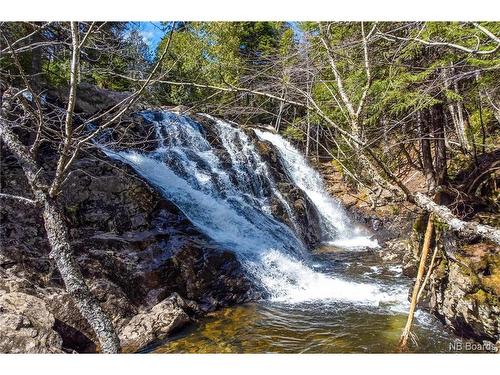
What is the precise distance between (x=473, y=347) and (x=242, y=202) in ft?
16.0

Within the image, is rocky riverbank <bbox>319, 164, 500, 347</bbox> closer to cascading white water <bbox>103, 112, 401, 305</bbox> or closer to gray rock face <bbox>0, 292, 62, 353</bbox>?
cascading white water <bbox>103, 112, 401, 305</bbox>

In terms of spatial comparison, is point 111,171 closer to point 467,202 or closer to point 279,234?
point 279,234

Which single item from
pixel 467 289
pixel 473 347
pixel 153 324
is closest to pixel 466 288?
pixel 467 289

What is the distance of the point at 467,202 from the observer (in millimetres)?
4082

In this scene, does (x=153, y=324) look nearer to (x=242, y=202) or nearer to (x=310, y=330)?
(x=310, y=330)

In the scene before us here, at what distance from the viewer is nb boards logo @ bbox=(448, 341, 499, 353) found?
2799mm

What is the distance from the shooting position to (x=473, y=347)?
302 cm

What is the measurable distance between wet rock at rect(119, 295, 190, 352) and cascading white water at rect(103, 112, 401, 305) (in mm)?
1389

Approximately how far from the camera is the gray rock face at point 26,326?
9.04 feet

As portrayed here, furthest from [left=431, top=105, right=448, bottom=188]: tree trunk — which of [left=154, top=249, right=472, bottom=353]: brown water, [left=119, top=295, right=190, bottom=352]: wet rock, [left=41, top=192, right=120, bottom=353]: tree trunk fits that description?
[left=41, top=192, right=120, bottom=353]: tree trunk

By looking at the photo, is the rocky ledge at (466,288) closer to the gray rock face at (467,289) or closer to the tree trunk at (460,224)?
the gray rock face at (467,289)

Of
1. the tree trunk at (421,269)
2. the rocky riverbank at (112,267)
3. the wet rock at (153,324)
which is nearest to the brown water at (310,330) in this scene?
the wet rock at (153,324)

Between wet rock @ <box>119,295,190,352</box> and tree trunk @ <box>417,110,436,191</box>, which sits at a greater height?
tree trunk @ <box>417,110,436,191</box>

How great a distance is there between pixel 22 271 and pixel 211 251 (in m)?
2.14
